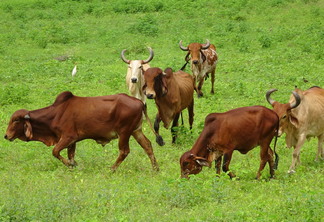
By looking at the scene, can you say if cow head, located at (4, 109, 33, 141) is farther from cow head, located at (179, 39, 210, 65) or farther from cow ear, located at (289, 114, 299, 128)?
cow head, located at (179, 39, 210, 65)

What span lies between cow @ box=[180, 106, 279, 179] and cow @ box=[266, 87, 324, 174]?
0.68 meters

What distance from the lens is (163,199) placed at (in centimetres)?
855

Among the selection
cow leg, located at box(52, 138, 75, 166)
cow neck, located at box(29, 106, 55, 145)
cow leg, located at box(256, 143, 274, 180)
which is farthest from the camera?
cow neck, located at box(29, 106, 55, 145)

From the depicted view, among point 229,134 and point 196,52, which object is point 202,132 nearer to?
point 229,134

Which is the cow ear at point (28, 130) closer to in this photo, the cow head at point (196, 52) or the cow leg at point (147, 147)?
the cow leg at point (147, 147)

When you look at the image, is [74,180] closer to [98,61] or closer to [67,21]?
[98,61]

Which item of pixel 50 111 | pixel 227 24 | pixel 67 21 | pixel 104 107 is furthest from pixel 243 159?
pixel 67 21

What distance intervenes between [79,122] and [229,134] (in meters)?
2.44

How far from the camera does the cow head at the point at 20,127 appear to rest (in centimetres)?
1059

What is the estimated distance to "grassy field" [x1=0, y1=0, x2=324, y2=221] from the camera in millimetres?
8195

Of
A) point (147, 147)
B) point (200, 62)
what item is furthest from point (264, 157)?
point (200, 62)

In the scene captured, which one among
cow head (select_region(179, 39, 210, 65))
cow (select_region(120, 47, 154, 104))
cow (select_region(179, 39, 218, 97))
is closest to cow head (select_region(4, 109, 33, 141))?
cow (select_region(120, 47, 154, 104))

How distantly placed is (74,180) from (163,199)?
186 centimetres

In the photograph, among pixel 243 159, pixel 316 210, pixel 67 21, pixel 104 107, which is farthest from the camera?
A: pixel 67 21
